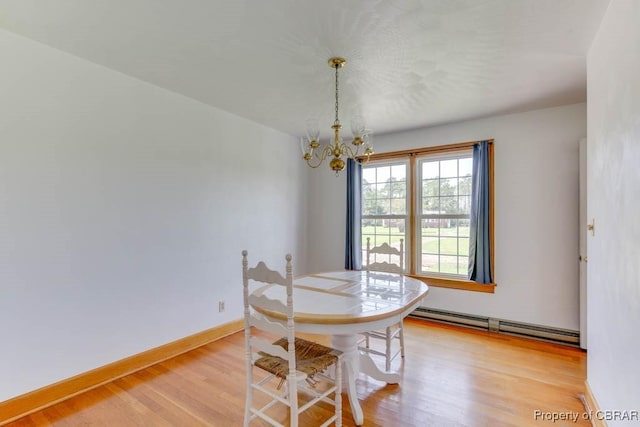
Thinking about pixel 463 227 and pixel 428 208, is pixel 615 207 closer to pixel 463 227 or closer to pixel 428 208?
pixel 463 227

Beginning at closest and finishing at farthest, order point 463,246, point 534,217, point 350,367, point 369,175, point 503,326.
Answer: point 350,367 → point 534,217 → point 503,326 → point 463,246 → point 369,175

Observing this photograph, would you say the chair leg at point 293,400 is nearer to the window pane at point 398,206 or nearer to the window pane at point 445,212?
the window pane at point 445,212

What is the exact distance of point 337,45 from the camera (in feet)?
6.73

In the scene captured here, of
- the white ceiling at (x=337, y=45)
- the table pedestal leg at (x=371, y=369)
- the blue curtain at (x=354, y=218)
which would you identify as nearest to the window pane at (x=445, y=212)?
the blue curtain at (x=354, y=218)

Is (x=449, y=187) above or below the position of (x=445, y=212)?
above

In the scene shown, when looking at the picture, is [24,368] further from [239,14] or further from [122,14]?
[239,14]

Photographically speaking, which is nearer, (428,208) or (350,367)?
(350,367)

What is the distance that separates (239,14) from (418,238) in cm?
→ 318

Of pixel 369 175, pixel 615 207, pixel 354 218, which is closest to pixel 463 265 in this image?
pixel 354 218

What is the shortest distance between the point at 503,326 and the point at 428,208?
5.12ft

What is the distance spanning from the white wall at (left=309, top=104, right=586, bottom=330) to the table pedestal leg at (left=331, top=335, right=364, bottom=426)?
6.68ft

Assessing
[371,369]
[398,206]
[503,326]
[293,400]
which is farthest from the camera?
[398,206]

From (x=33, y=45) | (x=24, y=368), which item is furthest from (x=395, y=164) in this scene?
(x=24, y=368)

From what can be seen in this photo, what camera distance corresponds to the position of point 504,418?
197cm
